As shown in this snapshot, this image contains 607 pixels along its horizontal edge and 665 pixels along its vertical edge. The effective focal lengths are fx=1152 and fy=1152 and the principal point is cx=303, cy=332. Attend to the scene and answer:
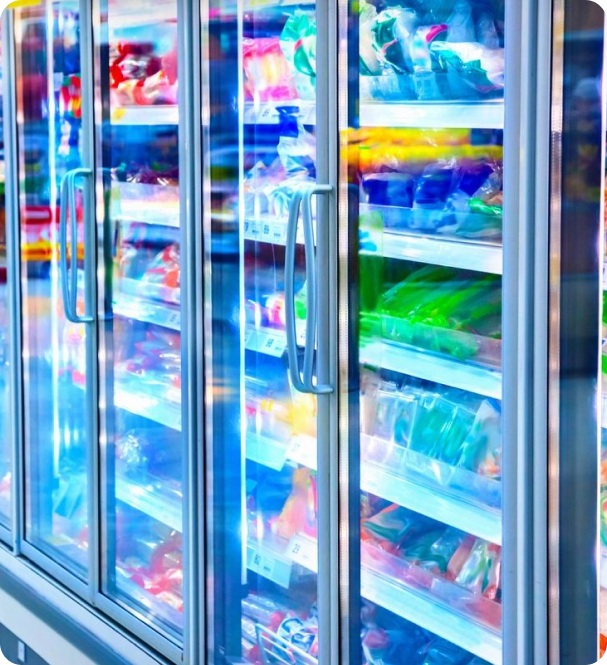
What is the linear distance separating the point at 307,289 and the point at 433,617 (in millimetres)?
675

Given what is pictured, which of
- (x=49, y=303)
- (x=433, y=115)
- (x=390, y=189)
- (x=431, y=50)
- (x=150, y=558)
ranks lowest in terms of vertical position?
(x=150, y=558)

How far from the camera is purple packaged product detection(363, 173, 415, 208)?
7.20ft

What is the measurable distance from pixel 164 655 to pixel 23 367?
1.31 metres

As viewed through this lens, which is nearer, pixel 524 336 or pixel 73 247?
pixel 524 336

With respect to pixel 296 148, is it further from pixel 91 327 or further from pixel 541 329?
pixel 91 327

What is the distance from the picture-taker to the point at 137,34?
10.5 feet

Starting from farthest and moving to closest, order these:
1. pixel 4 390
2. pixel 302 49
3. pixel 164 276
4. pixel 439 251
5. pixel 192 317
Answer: pixel 4 390 < pixel 164 276 < pixel 192 317 < pixel 302 49 < pixel 439 251

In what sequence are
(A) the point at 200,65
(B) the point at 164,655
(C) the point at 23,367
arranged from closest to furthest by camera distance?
(A) the point at 200,65
(B) the point at 164,655
(C) the point at 23,367

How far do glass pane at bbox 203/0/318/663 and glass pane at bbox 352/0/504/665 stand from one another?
265mm

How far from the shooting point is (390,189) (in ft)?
7.32

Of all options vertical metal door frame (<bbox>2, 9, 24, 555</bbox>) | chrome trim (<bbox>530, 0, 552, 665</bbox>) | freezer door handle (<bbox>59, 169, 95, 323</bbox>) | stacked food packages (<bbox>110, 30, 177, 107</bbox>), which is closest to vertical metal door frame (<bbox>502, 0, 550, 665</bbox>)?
chrome trim (<bbox>530, 0, 552, 665</bbox>)

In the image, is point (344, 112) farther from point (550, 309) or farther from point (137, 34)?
point (137, 34)

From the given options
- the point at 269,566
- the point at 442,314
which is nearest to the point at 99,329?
the point at 269,566

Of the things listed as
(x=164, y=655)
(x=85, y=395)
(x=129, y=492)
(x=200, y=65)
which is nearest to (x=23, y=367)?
(x=85, y=395)
